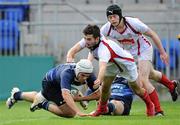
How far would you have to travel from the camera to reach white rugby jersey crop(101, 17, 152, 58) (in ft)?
48.1

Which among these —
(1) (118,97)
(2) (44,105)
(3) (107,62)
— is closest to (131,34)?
(1) (118,97)

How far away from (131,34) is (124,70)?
100cm

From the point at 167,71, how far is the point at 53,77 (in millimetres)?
8218

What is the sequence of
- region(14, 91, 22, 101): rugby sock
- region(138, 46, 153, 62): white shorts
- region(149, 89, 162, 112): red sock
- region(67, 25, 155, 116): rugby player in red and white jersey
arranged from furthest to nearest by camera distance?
1. region(14, 91, 22, 101): rugby sock
2. region(138, 46, 153, 62): white shorts
3. region(149, 89, 162, 112): red sock
4. region(67, 25, 155, 116): rugby player in red and white jersey

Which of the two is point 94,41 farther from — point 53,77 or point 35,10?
point 35,10

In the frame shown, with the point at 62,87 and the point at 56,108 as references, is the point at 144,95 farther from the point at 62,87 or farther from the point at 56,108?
the point at 62,87

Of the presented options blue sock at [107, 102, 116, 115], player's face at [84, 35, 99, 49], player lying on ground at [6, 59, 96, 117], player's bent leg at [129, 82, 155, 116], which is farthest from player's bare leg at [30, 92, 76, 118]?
player's face at [84, 35, 99, 49]

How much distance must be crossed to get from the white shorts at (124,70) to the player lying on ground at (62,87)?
0.31 meters

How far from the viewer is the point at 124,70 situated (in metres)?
14.1

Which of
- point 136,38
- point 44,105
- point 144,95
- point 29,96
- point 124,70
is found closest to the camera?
point 124,70

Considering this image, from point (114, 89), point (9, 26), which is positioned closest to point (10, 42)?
point (9, 26)

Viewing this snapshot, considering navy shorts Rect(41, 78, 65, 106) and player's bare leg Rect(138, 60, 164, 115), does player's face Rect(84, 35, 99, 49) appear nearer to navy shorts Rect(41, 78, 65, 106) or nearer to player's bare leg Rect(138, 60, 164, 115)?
navy shorts Rect(41, 78, 65, 106)

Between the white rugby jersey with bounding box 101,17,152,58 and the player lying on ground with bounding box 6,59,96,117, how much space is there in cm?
120

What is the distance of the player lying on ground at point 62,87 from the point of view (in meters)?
13.2
